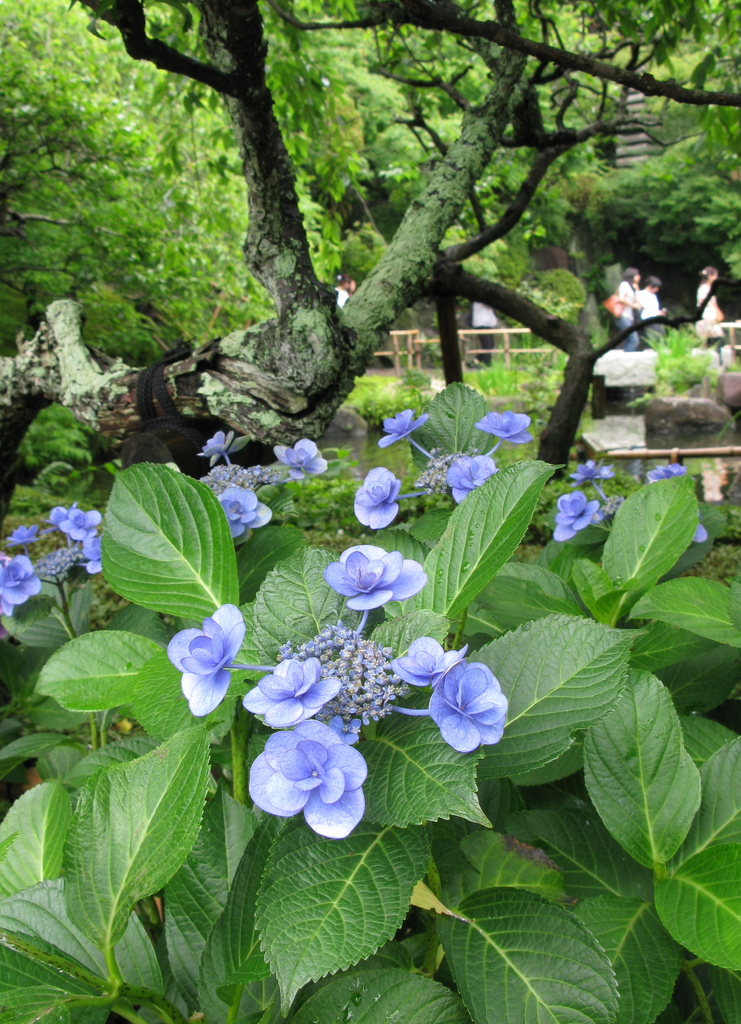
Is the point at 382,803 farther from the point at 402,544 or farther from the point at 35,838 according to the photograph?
the point at 35,838

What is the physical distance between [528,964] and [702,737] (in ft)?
1.15

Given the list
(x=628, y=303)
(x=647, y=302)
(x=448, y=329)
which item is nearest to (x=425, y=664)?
(x=448, y=329)

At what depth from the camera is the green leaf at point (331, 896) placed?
1.20 ft

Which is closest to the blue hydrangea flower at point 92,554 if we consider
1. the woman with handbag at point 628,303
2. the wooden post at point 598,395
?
the wooden post at point 598,395

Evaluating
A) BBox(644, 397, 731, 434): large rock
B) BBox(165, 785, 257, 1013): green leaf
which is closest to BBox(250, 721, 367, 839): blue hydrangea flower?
BBox(165, 785, 257, 1013): green leaf

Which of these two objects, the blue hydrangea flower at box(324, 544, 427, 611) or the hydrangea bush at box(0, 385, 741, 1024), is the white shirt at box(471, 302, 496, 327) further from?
the blue hydrangea flower at box(324, 544, 427, 611)

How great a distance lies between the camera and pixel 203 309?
5.46m

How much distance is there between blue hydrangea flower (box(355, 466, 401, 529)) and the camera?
0.65 metres

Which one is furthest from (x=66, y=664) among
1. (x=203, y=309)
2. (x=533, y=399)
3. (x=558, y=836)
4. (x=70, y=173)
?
(x=533, y=399)

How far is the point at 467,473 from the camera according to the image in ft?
2.27

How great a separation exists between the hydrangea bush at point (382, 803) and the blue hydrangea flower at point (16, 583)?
0.71 ft

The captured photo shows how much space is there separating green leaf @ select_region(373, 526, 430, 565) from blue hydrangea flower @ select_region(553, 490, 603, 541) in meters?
0.31

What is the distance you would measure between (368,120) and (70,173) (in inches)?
378

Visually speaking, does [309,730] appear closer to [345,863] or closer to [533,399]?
[345,863]
